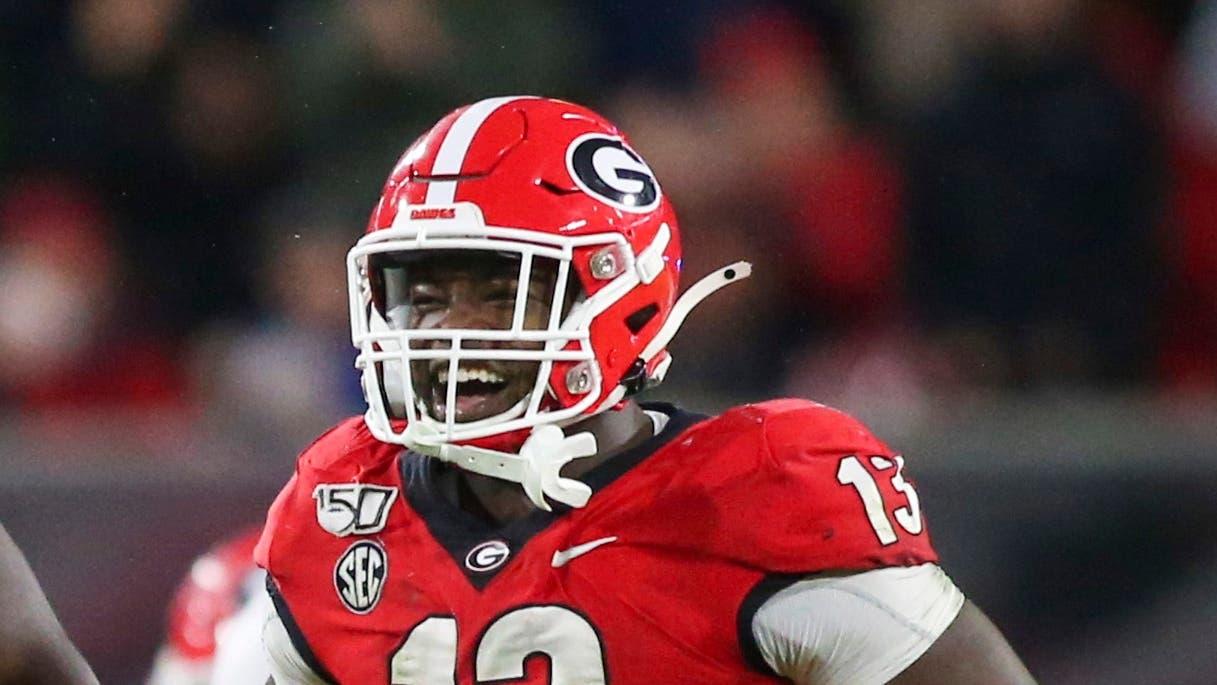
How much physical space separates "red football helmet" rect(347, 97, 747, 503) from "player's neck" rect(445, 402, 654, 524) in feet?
0.11

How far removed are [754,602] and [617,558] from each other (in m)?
0.12

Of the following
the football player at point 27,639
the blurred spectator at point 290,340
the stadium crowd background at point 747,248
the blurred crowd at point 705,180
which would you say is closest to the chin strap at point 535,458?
the football player at point 27,639

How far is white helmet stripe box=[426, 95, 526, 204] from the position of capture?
1.80 m

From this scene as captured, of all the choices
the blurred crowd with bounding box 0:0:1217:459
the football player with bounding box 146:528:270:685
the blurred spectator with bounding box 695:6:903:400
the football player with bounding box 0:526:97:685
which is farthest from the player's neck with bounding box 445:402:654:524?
the blurred spectator with bounding box 695:6:903:400

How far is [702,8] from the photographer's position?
3.38m

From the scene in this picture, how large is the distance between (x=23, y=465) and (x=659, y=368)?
1.32 meters

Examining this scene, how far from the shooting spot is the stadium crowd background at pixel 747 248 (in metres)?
2.63

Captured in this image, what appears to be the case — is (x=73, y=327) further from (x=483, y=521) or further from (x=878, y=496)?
(x=878, y=496)

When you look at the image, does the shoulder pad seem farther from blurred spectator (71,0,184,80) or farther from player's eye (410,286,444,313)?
blurred spectator (71,0,184,80)

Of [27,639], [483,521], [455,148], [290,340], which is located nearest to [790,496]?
[483,521]

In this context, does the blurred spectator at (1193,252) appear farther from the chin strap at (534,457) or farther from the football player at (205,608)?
the chin strap at (534,457)

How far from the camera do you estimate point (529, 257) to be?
5.75ft

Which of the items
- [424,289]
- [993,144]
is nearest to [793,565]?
[424,289]

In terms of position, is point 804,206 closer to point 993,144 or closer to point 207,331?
point 993,144
